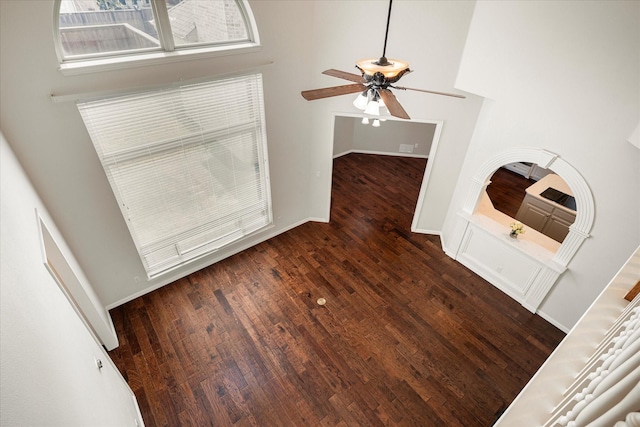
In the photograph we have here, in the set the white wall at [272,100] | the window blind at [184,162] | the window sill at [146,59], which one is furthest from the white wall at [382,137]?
the window sill at [146,59]

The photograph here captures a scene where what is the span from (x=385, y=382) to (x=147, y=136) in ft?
13.7

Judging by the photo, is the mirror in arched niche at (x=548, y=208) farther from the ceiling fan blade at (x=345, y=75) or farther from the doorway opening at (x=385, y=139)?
the ceiling fan blade at (x=345, y=75)

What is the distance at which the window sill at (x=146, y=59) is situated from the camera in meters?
3.38

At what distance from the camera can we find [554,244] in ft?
16.6

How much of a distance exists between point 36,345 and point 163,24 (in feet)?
Result: 11.4

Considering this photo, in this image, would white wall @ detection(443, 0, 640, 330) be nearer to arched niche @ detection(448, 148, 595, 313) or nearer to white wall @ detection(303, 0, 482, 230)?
arched niche @ detection(448, 148, 595, 313)

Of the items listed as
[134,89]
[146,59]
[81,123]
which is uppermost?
[146,59]

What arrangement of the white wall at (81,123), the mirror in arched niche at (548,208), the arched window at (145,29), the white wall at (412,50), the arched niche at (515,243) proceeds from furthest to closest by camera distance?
the mirror in arched niche at (548,208) < the white wall at (412,50) < the arched niche at (515,243) < the arched window at (145,29) < the white wall at (81,123)

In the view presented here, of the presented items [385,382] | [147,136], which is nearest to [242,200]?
[147,136]

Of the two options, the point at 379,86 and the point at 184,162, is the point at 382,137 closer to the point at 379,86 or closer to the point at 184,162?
the point at 184,162

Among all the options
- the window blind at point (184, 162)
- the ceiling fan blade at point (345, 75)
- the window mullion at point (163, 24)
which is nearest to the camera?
the ceiling fan blade at point (345, 75)

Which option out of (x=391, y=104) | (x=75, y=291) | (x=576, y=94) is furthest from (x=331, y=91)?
(x=75, y=291)

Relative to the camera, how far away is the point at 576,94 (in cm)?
379

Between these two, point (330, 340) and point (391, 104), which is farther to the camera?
point (330, 340)
